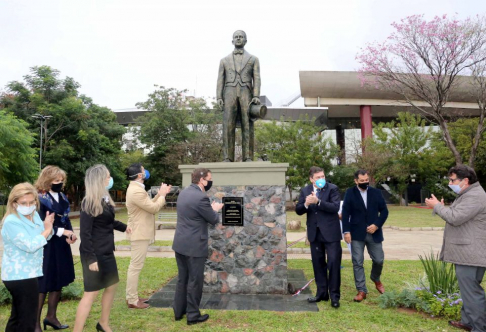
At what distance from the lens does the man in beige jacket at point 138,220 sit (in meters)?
4.87

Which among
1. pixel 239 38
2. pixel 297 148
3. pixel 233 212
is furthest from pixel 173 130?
pixel 233 212

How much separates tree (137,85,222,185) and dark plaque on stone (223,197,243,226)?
2296 centimetres

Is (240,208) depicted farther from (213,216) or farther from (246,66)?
(246,66)

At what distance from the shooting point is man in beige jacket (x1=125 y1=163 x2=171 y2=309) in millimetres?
4867

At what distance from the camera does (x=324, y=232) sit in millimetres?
4996

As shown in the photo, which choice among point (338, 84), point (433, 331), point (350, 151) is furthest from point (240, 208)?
point (338, 84)

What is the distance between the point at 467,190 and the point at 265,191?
9.01 ft

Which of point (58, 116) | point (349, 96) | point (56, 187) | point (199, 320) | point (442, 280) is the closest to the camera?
point (56, 187)

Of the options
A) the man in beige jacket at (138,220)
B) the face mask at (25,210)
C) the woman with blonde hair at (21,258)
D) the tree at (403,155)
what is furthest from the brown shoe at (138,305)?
the tree at (403,155)

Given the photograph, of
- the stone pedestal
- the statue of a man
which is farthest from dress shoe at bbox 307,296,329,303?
the statue of a man

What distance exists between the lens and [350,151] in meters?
30.3

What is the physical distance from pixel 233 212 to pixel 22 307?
3133mm

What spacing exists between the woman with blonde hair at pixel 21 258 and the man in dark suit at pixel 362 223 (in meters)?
3.83

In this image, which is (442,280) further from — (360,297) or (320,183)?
(320,183)
